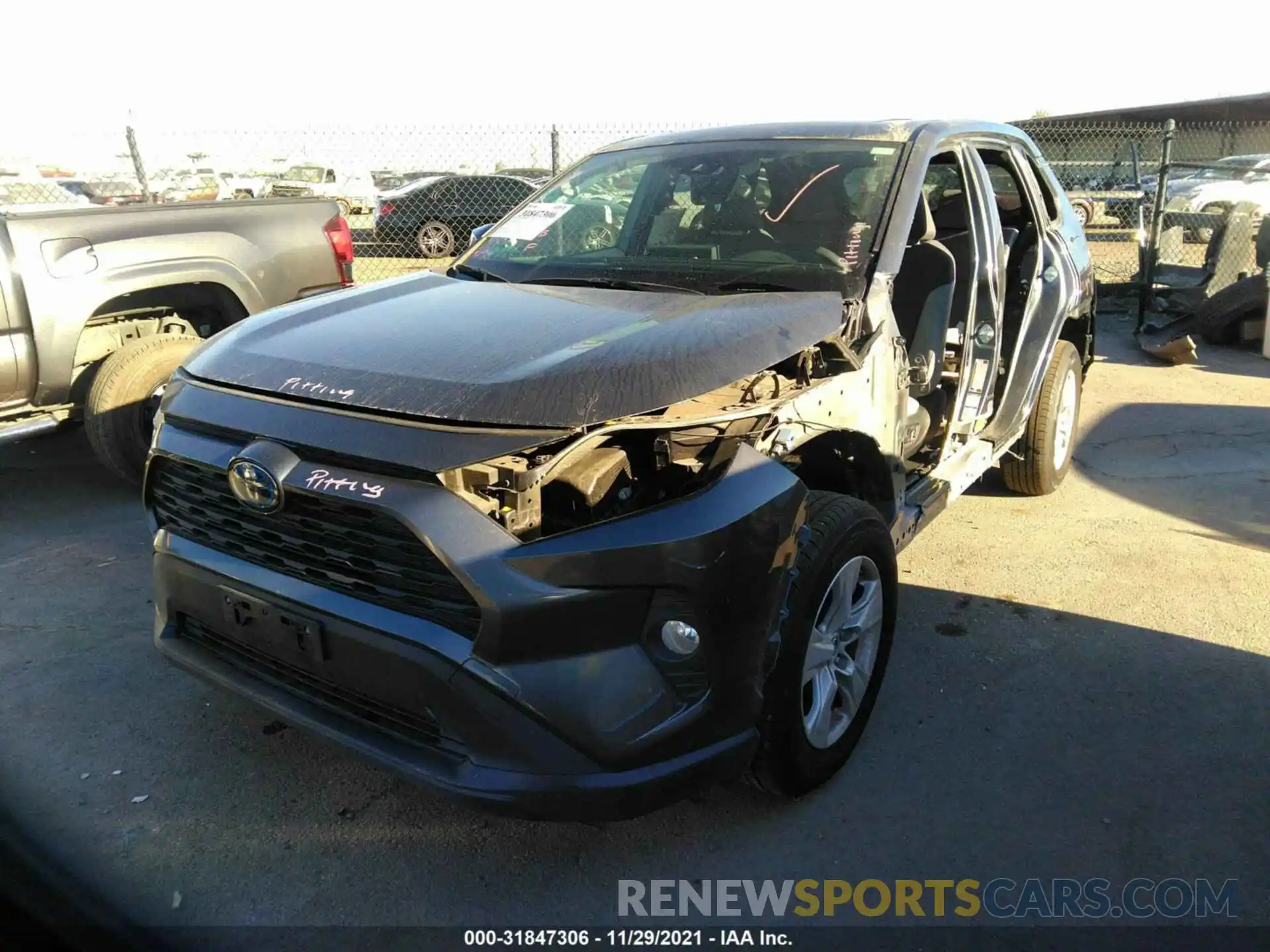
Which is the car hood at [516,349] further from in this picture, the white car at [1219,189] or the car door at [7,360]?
the white car at [1219,189]

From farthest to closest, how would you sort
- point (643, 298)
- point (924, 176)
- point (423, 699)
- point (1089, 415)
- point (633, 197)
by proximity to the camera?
1. point (1089, 415)
2. point (633, 197)
3. point (924, 176)
4. point (643, 298)
5. point (423, 699)

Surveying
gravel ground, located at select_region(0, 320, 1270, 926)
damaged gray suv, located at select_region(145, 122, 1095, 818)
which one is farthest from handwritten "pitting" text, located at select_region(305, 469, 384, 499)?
gravel ground, located at select_region(0, 320, 1270, 926)

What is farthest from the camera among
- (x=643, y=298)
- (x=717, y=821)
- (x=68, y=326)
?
(x=68, y=326)

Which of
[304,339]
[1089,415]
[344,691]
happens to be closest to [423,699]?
[344,691]

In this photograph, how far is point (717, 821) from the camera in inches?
103

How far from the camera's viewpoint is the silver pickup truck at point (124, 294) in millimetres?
Result: 4473

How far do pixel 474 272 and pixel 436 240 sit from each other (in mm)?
12750

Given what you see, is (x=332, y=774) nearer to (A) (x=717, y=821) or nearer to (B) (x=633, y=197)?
(A) (x=717, y=821)

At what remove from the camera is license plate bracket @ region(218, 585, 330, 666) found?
2215mm

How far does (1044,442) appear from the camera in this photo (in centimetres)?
486

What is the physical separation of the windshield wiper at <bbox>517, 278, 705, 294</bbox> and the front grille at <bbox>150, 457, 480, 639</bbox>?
4.72 ft

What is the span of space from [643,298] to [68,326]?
3.28m

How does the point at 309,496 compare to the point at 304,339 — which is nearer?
the point at 309,496

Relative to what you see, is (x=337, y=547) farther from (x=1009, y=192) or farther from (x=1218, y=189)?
(x=1218, y=189)
